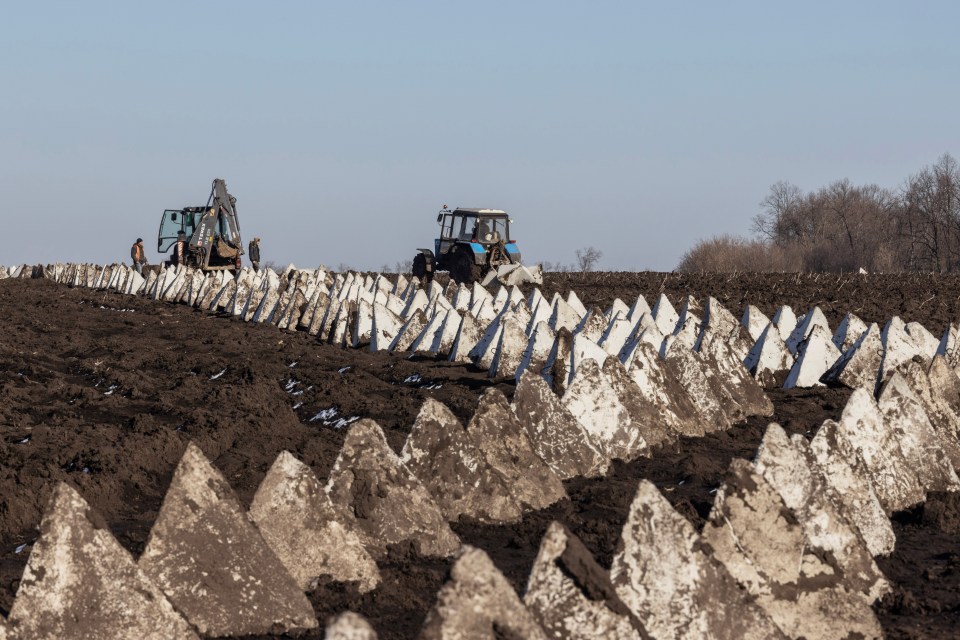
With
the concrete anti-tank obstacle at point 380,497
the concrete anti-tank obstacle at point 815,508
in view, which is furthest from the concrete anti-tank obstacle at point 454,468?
the concrete anti-tank obstacle at point 815,508

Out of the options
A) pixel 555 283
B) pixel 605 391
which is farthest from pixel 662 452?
pixel 555 283

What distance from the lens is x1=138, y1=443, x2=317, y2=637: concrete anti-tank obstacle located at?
16.7 ft

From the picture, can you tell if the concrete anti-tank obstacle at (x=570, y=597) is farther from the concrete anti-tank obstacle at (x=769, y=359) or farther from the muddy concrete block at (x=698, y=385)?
the concrete anti-tank obstacle at (x=769, y=359)

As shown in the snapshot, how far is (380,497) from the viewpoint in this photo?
20.7 ft

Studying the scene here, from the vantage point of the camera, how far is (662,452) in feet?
29.9

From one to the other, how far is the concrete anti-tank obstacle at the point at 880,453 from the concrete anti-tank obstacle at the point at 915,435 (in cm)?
29

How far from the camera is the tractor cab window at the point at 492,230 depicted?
31.1 meters

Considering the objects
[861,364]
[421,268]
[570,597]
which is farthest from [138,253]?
[570,597]

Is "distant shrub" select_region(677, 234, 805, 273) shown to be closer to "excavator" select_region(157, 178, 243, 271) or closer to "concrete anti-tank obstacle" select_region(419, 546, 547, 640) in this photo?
"excavator" select_region(157, 178, 243, 271)

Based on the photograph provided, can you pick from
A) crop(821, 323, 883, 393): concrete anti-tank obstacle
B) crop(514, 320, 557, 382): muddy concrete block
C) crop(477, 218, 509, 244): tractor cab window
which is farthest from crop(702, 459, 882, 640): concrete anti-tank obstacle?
crop(477, 218, 509, 244): tractor cab window

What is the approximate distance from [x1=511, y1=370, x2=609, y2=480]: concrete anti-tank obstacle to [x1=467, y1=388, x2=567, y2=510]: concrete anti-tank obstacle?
1.89 ft

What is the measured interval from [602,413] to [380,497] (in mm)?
2751

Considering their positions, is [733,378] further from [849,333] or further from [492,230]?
[492,230]

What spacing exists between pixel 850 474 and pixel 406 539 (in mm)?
2131
